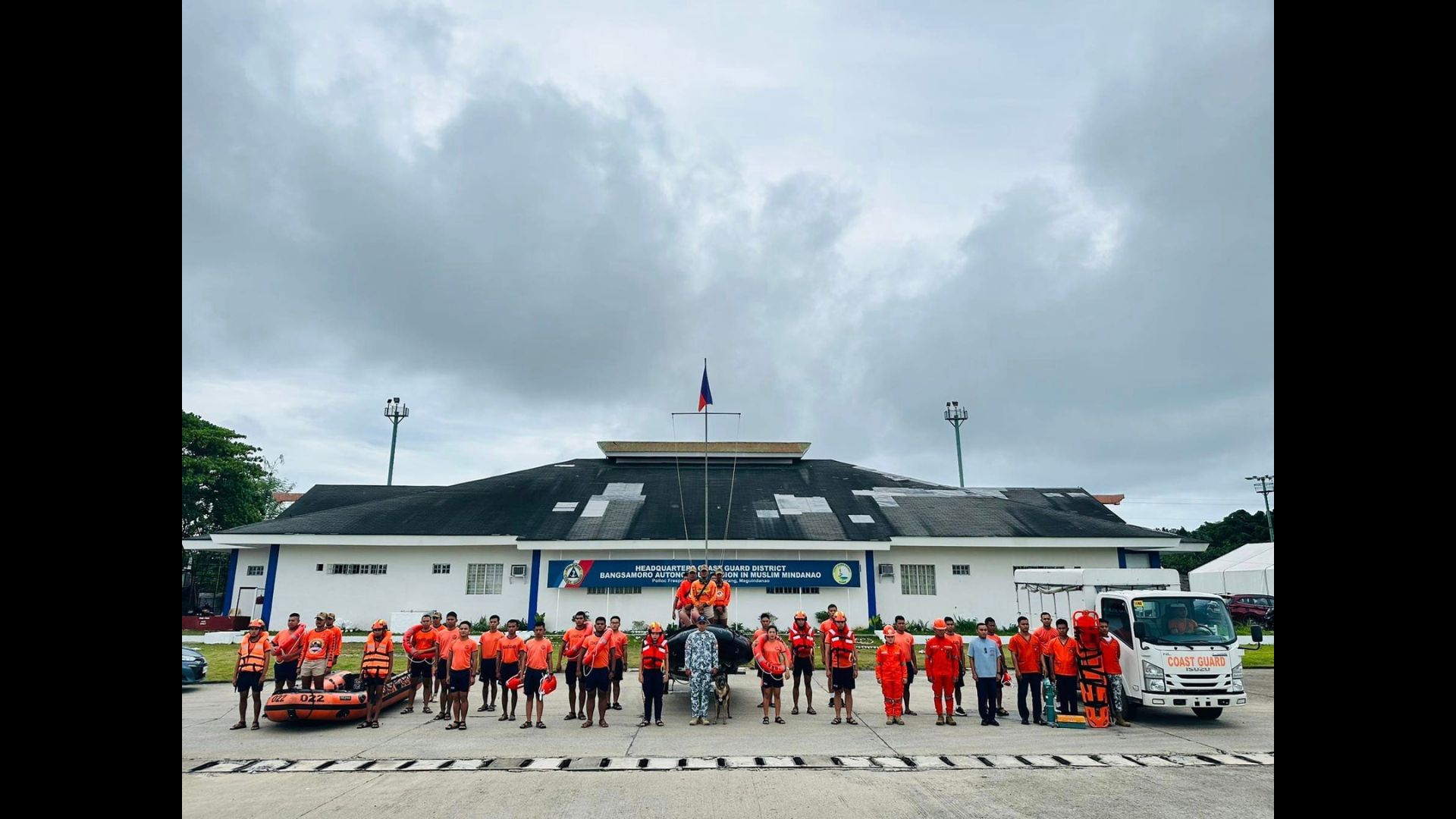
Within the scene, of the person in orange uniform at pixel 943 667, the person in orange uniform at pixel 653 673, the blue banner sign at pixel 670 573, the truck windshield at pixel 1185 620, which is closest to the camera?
the person in orange uniform at pixel 653 673

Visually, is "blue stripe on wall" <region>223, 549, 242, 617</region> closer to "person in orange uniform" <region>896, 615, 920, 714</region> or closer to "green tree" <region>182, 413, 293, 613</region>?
"green tree" <region>182, 413, 293, 613</region>

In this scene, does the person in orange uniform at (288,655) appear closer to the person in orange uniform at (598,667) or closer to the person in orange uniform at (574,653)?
the person in orange uniform at (574,653)

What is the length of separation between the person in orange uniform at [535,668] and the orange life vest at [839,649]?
4396mm

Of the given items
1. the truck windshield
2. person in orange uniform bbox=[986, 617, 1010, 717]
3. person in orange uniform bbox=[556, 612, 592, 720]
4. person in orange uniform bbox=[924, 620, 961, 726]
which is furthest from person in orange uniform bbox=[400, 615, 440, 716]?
the truck windshield

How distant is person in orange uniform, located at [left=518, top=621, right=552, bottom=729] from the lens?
11.6 meters

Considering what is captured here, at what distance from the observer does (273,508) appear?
57.8 metres

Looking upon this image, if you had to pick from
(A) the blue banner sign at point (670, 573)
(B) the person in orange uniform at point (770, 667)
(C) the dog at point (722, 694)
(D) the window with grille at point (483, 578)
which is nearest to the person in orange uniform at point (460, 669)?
(C) the dog at point (722, 694)

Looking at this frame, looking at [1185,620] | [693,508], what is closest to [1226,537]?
[693,508]

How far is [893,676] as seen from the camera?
39.0 feet

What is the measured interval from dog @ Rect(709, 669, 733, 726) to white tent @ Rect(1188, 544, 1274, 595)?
34.3 metres

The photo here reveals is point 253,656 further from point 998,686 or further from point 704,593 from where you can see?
Result: point 998,686

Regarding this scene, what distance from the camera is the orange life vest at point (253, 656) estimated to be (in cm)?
1130

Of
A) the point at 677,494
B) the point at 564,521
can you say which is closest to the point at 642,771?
the point at 564,521
